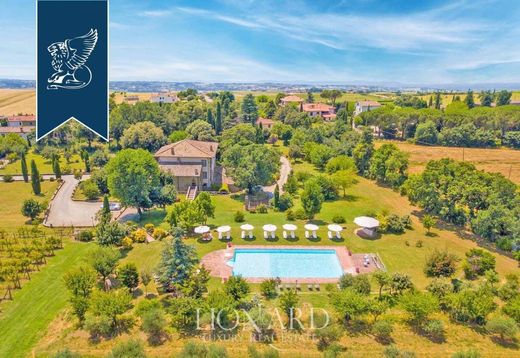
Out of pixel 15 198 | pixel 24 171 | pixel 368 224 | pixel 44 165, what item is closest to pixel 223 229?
pixel 368 224

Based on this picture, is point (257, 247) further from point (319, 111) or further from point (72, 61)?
point (319, 111)

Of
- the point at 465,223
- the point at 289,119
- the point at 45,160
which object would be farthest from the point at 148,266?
the point at 289,119

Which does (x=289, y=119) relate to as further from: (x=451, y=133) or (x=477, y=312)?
(x=477, y=312)

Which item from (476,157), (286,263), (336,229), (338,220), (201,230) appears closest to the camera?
(286,263)

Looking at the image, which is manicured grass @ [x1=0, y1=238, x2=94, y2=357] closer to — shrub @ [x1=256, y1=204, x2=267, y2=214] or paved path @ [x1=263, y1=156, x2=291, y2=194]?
shrub @ [x1=256, y1=204, x2=267, y2=214]

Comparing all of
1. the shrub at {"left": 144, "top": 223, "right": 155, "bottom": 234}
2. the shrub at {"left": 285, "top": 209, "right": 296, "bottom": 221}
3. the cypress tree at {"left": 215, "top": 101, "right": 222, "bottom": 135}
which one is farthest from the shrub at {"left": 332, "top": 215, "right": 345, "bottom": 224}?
the cypress tree at {"left": 215, "top": 101, "right": 222, "bottom": 135}

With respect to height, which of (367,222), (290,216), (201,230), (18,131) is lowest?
(201,230)
